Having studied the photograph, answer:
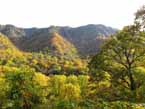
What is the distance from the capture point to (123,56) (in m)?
39.1

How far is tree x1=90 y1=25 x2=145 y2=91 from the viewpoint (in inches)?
1515

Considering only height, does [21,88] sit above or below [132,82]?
below

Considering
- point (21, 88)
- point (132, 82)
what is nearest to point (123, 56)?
point (132, 82)

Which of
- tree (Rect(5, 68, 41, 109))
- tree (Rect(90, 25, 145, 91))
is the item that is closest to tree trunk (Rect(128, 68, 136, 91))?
tree (Rect(90, 25, 145, 91))

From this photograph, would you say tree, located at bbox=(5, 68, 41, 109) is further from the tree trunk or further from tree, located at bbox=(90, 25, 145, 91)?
the tree trunk

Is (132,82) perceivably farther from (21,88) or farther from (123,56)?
(21,88)

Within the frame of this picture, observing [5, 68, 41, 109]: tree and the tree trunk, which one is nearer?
the tree trunk

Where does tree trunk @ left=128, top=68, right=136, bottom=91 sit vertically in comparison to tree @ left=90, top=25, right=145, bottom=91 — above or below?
below

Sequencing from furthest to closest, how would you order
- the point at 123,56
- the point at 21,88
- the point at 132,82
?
the point at 21,88 < the point at 123,56 < the point at 132,82

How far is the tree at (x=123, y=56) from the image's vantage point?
38469 mm

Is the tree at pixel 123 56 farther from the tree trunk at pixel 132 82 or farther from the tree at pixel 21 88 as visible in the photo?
the tree at pixel 21 88

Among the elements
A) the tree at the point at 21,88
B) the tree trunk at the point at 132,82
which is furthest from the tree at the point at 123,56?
the tree at the point at 21,88

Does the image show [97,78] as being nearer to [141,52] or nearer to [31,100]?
[141,52]

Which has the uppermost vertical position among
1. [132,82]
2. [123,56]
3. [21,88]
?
[123,56]
